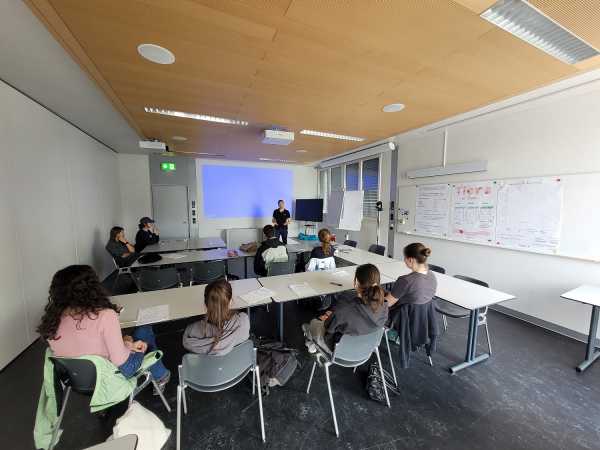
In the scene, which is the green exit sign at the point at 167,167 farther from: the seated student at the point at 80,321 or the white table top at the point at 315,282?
the seated student at the point at 80,321

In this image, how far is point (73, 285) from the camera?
1.41 metres

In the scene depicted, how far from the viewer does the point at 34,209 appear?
9.24 feet

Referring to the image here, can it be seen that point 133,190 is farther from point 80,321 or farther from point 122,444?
point 122,444

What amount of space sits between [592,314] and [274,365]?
3.12m

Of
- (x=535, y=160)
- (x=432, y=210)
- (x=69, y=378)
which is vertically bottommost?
(x=69, y=378)

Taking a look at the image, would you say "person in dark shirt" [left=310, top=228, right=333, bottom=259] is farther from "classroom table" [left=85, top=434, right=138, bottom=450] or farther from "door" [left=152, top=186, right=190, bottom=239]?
"door" [left=152, top=186, right=190, bottom=239]

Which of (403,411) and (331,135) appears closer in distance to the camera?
(403,411)

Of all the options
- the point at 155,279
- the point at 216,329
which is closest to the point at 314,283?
the point at 216,329

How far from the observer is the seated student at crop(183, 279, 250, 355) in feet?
4.79

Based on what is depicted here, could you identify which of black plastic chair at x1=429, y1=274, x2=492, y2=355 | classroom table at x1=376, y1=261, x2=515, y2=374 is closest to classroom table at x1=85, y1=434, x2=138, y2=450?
classroom table at x1=376, y1=261, x2=515, y2=374

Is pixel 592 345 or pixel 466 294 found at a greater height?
pixel 466 294

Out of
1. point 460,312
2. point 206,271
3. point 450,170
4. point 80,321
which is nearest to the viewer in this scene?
point 80,321

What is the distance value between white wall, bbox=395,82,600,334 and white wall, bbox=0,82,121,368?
5913 millimetres

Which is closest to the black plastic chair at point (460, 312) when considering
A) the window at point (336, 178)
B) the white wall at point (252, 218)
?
the window at point (336, 178)
